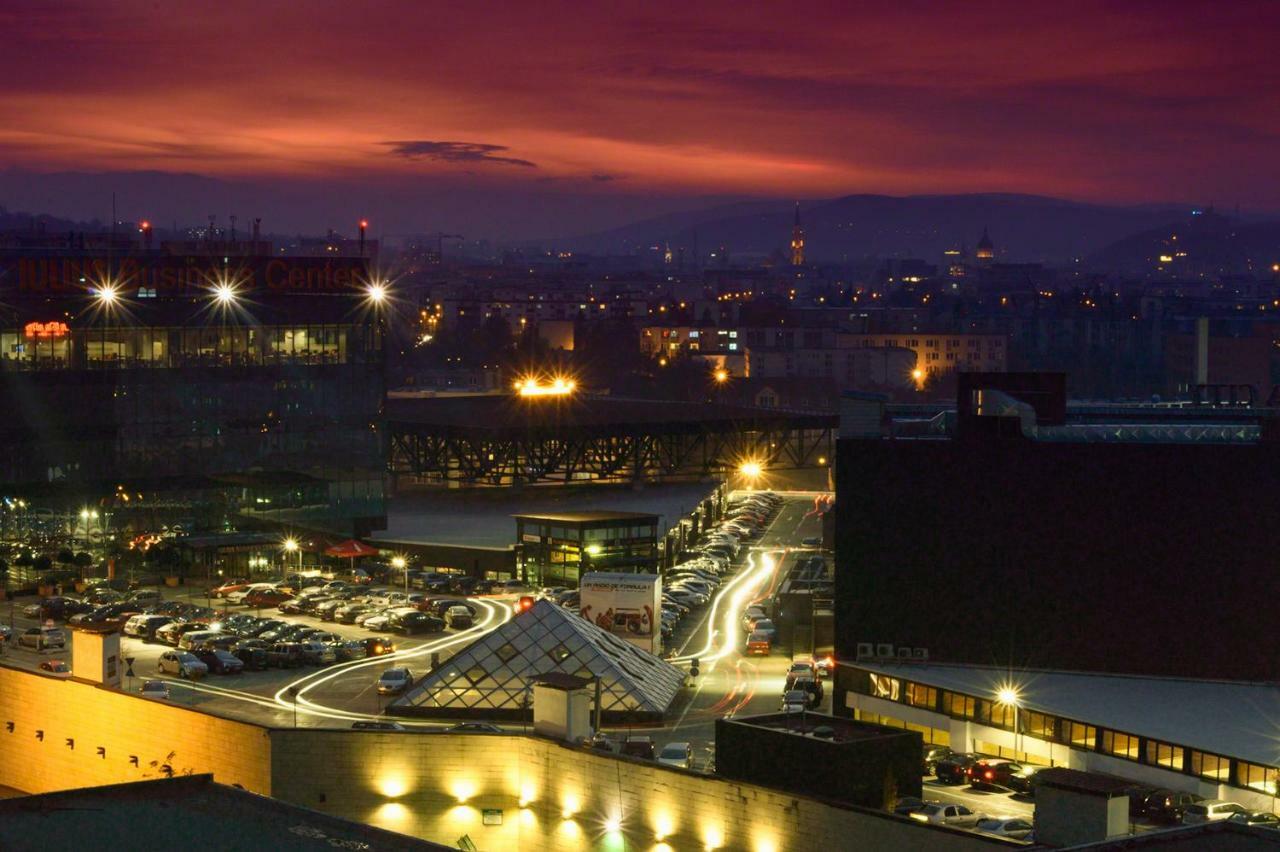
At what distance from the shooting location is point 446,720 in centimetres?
2694

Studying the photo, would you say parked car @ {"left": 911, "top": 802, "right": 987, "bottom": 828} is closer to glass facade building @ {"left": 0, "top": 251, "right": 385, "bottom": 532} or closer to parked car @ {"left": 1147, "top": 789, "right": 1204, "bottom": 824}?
parked car @ {"left": 1147, "top": 789, "right": 1204, "bottom": 824}

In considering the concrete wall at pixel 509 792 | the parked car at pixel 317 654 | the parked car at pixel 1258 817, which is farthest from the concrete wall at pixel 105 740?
the parked car at pixel 317 654

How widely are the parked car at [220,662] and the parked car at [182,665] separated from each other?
0.56 feet

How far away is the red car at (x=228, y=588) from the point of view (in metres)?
38.7

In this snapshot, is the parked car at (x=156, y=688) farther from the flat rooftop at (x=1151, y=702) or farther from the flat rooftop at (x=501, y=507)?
the flat rooftop at (x=501, y=507)

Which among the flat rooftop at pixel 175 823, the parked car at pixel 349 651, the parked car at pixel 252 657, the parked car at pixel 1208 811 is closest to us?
the flat rooftop at pixel 175 823

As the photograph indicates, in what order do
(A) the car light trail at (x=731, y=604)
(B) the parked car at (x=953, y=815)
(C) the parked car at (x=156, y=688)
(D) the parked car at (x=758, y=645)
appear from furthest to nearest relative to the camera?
(A) the car light trail at (x=731, y=604) < (D) the parked car at (x=758, y=645) < (C) the parked car at (x=156, y=688) < (B) the parked car at (x=953, y=815)

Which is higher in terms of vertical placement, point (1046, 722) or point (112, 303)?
point (112, 303)

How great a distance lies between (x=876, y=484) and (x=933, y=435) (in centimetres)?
155

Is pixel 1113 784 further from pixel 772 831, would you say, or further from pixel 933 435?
pixel 933 435

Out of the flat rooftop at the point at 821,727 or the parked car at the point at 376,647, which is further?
the parked car at the point at 376,647

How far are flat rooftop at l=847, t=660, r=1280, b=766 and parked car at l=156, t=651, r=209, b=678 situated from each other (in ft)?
33.6

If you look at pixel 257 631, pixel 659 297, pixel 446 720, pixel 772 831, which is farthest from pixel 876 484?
pixel 659 297

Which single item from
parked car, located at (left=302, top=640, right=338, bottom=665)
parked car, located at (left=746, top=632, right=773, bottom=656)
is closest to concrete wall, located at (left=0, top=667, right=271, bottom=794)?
parked car, located at (left=302, top=640, right=338, bottom=665)
